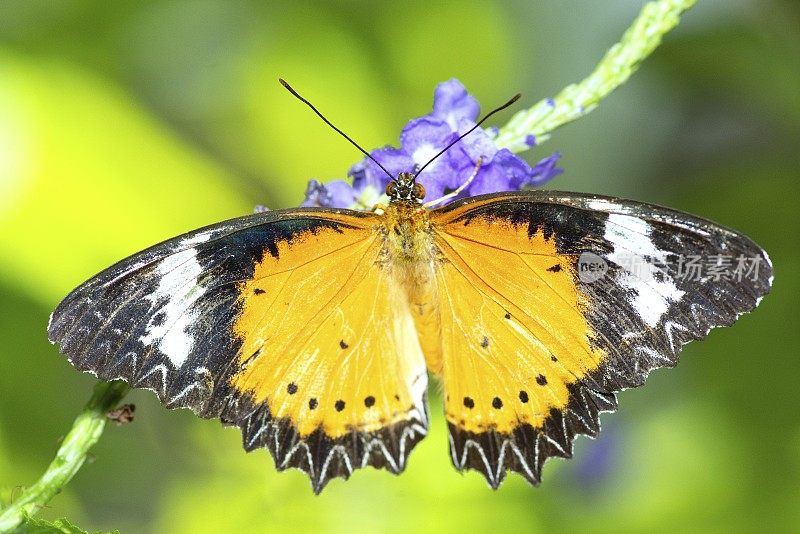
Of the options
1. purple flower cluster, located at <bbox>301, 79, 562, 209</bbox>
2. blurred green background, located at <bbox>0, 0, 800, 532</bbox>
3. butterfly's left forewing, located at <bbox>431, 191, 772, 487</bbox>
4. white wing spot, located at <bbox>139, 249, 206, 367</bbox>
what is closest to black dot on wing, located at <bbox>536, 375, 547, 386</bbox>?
butterfly's left forewing, located at <bbox>431, 191, 772, 487</bbox>

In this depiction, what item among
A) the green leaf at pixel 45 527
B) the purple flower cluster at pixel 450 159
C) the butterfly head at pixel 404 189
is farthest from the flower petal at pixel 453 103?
the green leaf at pixel 45 527

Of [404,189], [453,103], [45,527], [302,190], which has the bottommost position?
[45,527]

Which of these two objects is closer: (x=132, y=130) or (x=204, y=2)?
(x=132, y=130)

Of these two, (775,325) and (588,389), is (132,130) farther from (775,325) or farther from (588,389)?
(775,325)

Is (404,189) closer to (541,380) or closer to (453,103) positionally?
(453,103)

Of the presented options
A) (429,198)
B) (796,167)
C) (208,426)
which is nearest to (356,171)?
(429,198)

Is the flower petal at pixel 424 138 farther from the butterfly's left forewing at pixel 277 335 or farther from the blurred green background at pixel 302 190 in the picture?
the blurred green background at pixel 302 190

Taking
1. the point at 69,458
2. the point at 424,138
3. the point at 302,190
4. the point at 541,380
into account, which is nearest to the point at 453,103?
the point at 424,138

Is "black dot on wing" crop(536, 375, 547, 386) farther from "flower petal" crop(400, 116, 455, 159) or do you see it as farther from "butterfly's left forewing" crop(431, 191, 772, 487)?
"flower petal" crop(400, 116, 455, 159)
